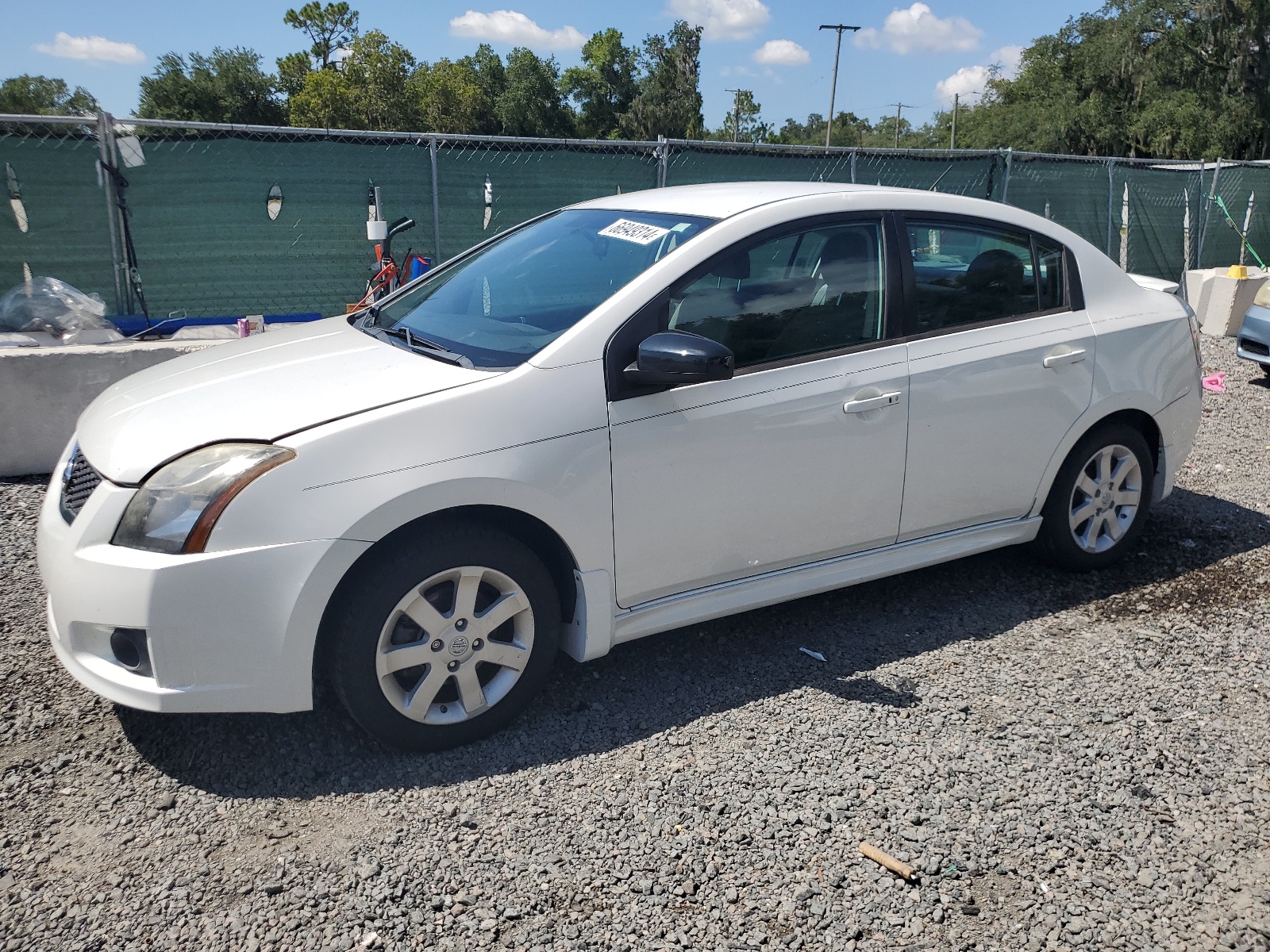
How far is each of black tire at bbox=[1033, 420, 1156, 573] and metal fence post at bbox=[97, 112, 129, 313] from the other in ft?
22.3

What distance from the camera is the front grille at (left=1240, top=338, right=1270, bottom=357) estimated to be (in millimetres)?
8961

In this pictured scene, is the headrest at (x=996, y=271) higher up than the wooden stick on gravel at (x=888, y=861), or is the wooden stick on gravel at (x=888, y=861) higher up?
the headrest at (x=996, y=271)

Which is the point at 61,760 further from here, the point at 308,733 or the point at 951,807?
the point at 951,807

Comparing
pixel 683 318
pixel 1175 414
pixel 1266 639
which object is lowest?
pixel 1266 639

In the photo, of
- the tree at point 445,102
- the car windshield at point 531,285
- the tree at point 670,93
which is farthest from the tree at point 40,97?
the car windshield at point 531,285

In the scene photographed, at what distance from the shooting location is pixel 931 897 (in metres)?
2.61

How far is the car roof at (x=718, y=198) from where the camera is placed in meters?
3.73

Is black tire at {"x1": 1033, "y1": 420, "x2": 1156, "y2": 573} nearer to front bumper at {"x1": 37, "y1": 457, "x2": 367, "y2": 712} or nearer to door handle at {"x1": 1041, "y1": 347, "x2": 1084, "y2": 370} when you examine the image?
door handle at {"x1": 1041, "y1": 347, "x2": 1084, "y2": 370}

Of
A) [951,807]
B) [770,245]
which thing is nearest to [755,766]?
[951,807]

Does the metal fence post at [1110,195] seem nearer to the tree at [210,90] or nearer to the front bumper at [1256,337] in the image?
the front bumper at [1256,337]

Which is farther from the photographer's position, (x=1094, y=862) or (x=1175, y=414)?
(x=1175, y=414)

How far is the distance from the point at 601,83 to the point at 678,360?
96935 mm

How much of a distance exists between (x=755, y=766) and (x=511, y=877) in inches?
34.7

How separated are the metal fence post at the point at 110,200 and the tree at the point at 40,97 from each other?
78404 mm
